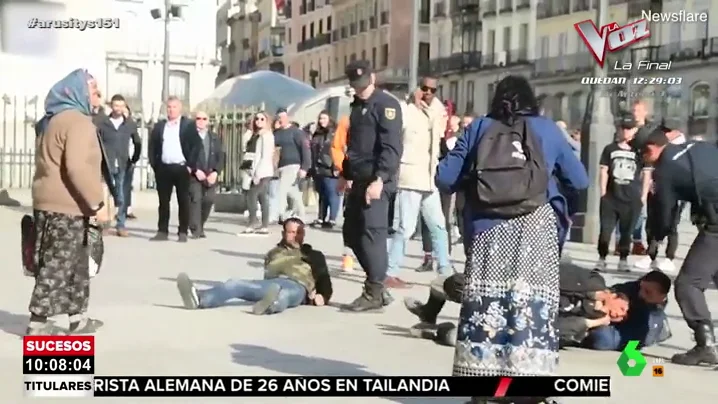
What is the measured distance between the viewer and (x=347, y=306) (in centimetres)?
1048

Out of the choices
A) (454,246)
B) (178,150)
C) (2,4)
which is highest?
(2,4)

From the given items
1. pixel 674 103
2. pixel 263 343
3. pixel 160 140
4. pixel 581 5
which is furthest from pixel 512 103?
pixel 581 5

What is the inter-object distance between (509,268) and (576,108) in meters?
62.8

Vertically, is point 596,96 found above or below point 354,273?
above

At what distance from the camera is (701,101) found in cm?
5744

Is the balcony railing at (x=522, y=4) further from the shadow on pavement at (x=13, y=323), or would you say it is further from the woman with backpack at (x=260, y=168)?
the shadow on pavement at (x=13, y=323)

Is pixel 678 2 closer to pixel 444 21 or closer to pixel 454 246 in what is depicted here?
pixel 444 21

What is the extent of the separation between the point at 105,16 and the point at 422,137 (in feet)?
68.7

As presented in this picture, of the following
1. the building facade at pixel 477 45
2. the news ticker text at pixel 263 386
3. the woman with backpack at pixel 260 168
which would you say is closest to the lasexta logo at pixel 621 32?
the woman with backpack at pixel 260 168

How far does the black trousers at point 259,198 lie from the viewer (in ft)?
61.4

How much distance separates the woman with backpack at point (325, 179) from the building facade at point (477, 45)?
54210 mm

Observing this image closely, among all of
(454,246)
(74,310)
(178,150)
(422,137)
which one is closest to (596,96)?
(454,246)

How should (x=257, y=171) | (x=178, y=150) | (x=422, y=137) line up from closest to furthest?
(x=422, y=137), (x=178, y=150), (x=257, y=171)

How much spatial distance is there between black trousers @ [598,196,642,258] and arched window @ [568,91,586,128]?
52655 mm
